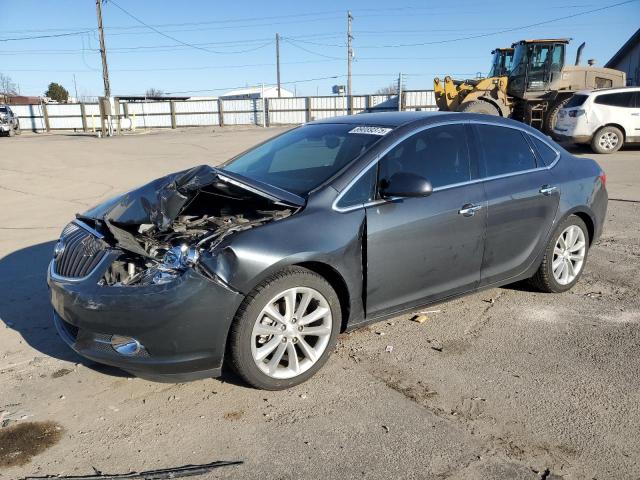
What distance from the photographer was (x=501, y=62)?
71.4 ft

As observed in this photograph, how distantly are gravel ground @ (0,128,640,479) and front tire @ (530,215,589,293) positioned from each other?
0.14 meters

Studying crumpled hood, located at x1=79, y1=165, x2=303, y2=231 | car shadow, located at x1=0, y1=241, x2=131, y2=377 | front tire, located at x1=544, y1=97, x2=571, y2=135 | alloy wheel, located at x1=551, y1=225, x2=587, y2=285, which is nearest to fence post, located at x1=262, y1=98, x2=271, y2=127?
front tire, located at x1=544, y1=97, x2=571, y2=135

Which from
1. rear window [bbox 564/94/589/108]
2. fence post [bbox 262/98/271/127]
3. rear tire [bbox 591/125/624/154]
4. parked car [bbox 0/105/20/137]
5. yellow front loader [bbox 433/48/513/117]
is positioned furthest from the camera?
fence post [bbox 262/98/271/127]

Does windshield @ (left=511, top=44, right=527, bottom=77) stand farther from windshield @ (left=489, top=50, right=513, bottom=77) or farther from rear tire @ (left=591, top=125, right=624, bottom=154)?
rear tire @ (left=591, top=125, right=624, bottom=154)

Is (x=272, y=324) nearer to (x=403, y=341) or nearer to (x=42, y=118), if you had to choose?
(x=403, y=341)

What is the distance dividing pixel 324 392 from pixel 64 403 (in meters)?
1.56

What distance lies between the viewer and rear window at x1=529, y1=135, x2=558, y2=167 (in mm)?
4688

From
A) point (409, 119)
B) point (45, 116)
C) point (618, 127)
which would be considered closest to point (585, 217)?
point (409, 119)

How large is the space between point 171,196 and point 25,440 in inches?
61.7

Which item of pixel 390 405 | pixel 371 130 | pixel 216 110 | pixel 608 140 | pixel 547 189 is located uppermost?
pixel 371 130

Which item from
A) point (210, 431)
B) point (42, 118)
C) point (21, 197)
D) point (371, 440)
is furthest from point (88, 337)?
point (42, 118)

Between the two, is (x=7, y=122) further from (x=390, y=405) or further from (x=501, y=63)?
(x=390, y=405)

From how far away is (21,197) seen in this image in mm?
9875

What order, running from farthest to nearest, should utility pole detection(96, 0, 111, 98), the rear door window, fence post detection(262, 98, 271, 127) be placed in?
fence post detection(262, 98, 271, 127) < utility pole detection(96, 0, 111, 98) < the rear door window
